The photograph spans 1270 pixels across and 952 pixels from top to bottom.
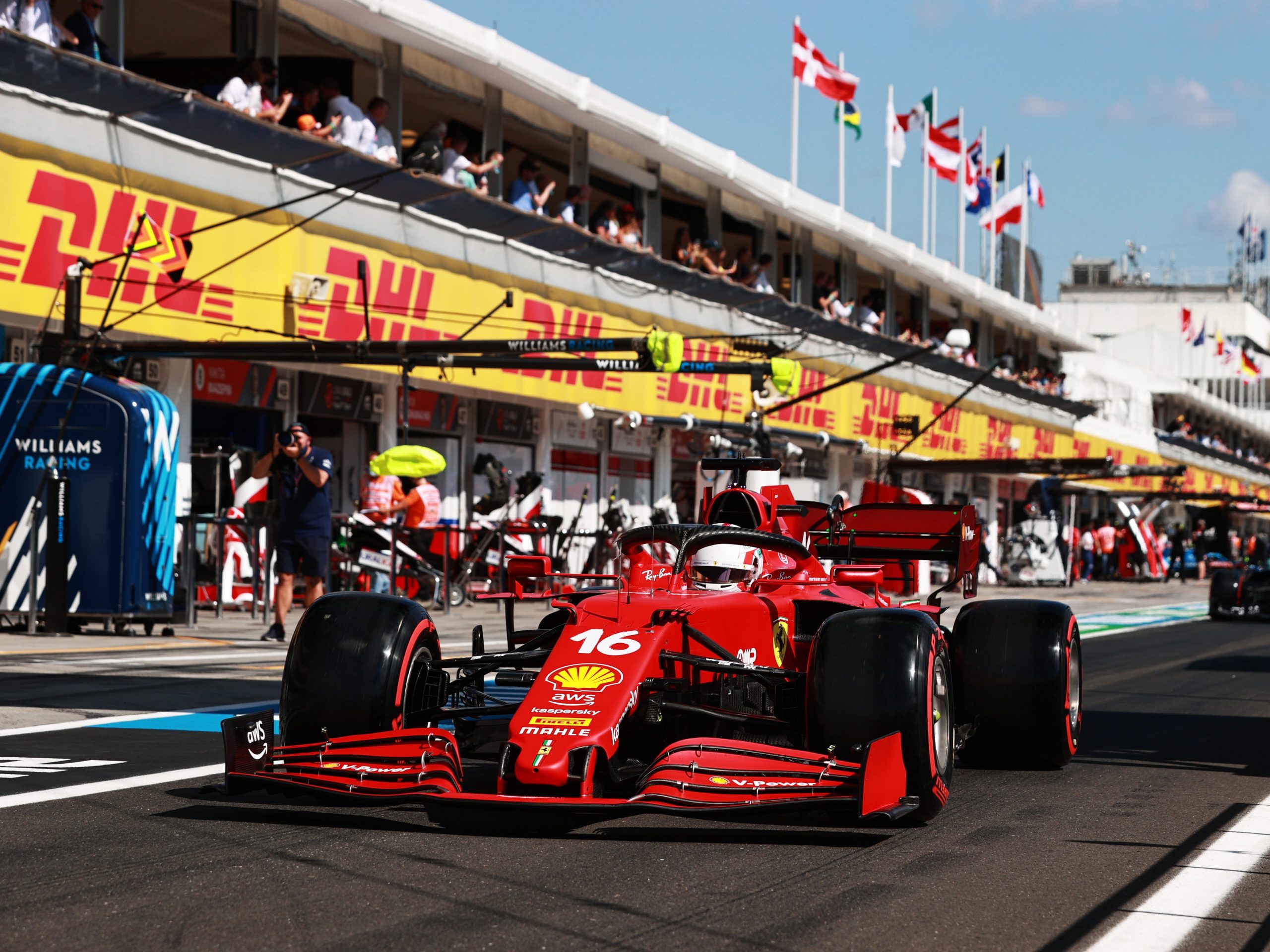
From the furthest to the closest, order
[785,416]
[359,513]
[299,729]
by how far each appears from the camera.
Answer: [785,416] < [359,513] < [299,729]

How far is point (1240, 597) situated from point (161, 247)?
1729 cm

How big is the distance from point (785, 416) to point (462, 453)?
10265 mm

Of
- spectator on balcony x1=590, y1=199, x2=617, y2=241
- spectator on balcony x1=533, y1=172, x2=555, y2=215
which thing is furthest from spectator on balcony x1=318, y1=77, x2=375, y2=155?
spectator on balcony x1=590, y1=199, x2=617, y2=241

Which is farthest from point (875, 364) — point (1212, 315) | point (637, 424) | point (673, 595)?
point (1212, 315)

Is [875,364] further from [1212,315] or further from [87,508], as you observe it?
[1212,315]

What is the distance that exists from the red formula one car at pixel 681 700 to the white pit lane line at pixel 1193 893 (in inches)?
40.0

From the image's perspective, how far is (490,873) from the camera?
5117 millimetres

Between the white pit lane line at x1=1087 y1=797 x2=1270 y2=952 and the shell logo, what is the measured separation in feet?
6.82

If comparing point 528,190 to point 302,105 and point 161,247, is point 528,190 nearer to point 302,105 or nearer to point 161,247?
point 302,105

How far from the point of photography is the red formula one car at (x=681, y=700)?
18.7 feet

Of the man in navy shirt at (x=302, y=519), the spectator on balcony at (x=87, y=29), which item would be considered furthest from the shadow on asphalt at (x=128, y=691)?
the spectator on balcony at (x=87, y=29)

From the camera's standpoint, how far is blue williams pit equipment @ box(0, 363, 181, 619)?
1414 cm

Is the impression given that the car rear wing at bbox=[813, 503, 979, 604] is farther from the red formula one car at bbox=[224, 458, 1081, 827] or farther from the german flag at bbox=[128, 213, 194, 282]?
the german flag at bbox=[128, 213, 194, 282]

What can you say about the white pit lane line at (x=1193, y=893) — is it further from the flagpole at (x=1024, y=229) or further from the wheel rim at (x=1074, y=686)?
the flagpole at (x=1024, y=229)
